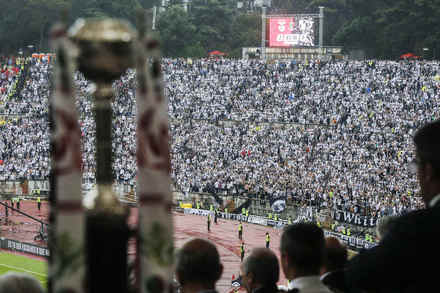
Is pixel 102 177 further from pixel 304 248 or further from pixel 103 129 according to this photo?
pixel 304 248

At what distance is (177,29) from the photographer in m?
66.8

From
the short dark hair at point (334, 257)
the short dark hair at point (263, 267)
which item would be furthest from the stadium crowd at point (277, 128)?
the short dark hair at point (263, 267)

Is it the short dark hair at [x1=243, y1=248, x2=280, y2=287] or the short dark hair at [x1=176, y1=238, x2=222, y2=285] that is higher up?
the short dark hair at [x1=176, y1=238, x2=222, y2=285]

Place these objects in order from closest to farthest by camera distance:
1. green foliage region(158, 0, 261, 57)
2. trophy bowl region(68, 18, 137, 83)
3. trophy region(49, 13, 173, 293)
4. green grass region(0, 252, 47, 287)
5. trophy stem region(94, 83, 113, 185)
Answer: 1. trophy region(49, 13, 173, 293)
2. trophy bowl region(68, 18, 137, 83)
3. trophy stem region(94, 83, 113, 185)
4. green grass region(0, 252, 47, 287)
5. green foliage region(158, 0, 261, 57)

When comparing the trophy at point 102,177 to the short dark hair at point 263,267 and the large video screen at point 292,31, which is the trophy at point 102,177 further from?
the large video screen at point 292,31

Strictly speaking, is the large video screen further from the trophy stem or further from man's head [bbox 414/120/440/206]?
the trophy stem

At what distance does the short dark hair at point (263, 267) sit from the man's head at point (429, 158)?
1.43m

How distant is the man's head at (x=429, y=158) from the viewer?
324cm

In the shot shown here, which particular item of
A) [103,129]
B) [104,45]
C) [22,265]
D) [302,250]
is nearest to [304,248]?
[302,250]

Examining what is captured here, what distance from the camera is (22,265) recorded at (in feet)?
76.9

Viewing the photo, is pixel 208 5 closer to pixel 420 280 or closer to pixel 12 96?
pixel 12 96

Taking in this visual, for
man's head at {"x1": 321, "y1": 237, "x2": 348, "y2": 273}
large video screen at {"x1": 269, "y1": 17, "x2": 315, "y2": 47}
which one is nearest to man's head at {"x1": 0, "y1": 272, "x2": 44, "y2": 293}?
man's head at {"x1": 321, "y1": 237, "x2": 348, "y2": 273}

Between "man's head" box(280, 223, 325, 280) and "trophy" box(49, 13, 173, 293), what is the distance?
4.95 feet

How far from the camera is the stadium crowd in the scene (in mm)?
34094
